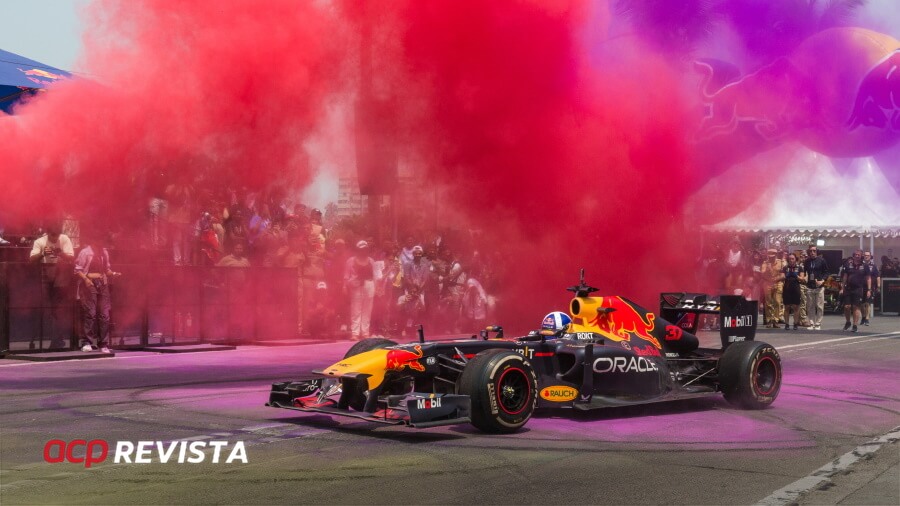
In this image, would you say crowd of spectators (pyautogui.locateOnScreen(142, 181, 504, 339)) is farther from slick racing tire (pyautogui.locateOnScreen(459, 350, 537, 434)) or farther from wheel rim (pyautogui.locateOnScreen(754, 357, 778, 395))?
slick racing tire (pyautogui.locateOnScreen(459, 350, 537, 434))

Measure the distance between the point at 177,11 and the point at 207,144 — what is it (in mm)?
2241

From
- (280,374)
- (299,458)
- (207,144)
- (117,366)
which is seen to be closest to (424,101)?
(207,144)

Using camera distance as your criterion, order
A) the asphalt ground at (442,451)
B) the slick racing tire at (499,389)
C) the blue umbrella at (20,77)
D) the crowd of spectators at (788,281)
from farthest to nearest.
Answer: the crowd of spectators at (788,281)
the blue umbrella at (20,77)
the slick racing tire at (499,389)
the asphalt ground at (442,451)

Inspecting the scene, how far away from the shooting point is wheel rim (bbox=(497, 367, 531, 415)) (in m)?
9.94

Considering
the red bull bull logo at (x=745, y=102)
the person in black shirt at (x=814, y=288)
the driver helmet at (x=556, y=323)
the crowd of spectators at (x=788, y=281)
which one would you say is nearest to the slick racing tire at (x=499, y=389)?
the driver helmet at (x=556, y=323)

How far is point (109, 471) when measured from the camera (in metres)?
7.86

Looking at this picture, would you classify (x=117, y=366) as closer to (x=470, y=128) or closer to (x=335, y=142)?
(x=335, y=142)

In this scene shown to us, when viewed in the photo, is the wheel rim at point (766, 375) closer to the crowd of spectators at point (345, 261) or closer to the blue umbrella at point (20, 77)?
the crowd of spectators at point (345, 261)

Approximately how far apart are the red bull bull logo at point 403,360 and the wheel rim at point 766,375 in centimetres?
437

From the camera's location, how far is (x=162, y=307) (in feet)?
64.5

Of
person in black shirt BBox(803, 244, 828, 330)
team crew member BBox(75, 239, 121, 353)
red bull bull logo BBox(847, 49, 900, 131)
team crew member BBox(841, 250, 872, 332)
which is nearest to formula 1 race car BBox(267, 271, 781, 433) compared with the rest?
team crew member BBox(75, 239, 121, 353)

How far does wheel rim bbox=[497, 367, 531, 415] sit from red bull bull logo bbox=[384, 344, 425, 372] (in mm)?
906

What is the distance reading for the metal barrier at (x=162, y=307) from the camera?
695 inches

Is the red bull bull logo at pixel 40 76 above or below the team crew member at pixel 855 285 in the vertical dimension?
above
